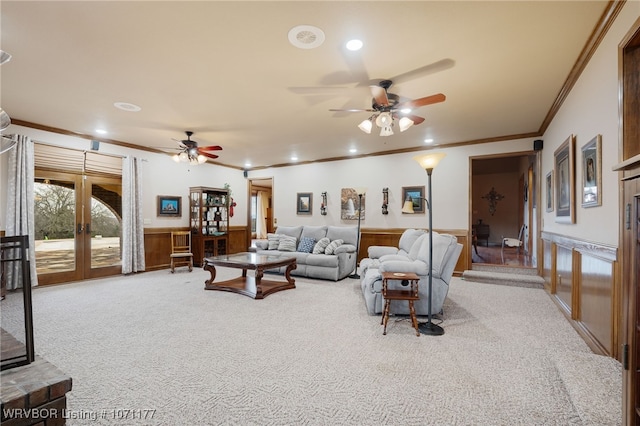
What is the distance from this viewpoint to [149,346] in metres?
2.83

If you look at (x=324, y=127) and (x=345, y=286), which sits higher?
(x=324, y=127)

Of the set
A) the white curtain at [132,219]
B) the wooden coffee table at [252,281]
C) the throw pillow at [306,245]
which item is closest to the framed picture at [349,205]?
the throw pillow at [306,245]

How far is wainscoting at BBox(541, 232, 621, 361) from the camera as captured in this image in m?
2.39

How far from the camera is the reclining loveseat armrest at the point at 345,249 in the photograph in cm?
578

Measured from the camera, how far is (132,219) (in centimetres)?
627

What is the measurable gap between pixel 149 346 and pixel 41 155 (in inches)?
180

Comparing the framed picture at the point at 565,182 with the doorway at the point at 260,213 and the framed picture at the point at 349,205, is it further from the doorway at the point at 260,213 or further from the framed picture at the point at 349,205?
the doorway at the point at 260,213

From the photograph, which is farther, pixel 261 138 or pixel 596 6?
pixel 261 138

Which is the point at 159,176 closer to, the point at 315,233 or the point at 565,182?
the point at 315,233

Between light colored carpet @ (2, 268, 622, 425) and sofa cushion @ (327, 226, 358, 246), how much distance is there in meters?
2.17

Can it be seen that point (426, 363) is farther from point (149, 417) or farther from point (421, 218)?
point (421, 218)

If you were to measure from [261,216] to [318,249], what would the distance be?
760 centimetres

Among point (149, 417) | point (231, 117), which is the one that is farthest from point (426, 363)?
point (231, 117)

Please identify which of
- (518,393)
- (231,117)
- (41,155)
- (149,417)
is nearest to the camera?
(149,417)
